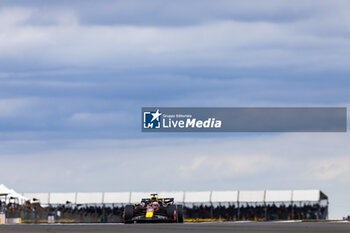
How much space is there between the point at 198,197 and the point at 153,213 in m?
27.3

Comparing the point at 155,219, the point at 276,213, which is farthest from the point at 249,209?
the point at 155,219

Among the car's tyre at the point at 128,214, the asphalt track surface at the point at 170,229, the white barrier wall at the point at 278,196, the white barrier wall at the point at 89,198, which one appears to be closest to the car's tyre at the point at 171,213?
the car's tyre at the point at 128,214

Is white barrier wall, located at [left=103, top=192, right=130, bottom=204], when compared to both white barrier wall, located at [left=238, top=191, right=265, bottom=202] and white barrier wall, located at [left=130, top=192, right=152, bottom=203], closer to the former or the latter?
white barrier wall, located at [left=130, top=192, right=152, bottom=203]

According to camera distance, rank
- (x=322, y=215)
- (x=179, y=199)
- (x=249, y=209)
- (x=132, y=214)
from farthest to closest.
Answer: (x=179, y=199), (x=249, y=209), (x=322, y=215), (x=132, y=214)

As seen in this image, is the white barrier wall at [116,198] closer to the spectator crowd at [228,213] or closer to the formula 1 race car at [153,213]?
the spectator crowd at [228,213]

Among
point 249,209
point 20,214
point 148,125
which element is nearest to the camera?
point 148,125

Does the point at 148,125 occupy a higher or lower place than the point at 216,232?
higher

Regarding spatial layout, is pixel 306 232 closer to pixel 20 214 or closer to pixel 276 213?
pixel 20 214

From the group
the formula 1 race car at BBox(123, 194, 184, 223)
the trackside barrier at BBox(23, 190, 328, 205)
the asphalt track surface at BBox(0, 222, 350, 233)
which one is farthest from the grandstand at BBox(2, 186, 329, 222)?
the asphalt track surface at BBox(0, 222, 350, 233)

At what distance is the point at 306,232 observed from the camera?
2100cm

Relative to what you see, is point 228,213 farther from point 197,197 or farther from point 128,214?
point 128,214

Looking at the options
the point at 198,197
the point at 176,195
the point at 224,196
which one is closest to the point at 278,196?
the point at 224,196

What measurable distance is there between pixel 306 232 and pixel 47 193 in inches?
2095

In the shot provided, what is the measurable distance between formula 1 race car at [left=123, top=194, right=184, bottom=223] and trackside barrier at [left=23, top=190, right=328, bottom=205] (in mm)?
24047
